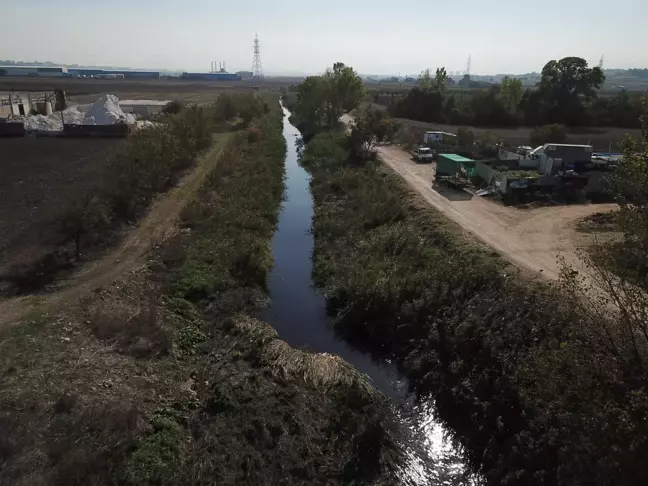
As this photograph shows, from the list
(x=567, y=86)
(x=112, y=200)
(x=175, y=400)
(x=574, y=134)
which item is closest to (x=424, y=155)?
(x=574, y=134)

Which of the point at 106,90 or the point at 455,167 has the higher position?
the point at 106,90

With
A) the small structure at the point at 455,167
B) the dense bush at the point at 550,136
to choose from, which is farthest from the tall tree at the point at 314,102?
the small structure at the point at 455,167

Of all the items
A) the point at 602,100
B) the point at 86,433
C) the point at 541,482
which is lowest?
the point at 541,482

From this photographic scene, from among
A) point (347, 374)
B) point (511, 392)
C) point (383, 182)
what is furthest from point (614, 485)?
point (383, 182)

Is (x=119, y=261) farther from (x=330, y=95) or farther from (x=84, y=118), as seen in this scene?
(x=330, y=95)

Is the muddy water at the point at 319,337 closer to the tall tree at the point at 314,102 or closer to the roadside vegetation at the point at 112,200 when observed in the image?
the roadside vegetation at the point at 112,200

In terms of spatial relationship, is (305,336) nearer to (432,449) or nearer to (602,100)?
(432,449)

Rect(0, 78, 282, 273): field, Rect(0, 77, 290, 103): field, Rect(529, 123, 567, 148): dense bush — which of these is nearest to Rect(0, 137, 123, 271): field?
Rect(0, 78, 282, 273): field
